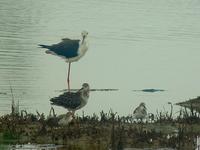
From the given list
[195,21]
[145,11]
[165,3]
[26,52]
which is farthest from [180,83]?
[165,3]

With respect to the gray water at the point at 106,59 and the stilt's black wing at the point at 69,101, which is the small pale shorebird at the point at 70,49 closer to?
the gray water at the point at 106,59

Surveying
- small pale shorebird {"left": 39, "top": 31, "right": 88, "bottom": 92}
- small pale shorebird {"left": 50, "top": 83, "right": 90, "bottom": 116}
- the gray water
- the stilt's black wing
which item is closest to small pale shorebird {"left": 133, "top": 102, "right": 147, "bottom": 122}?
small pale shorebird {"left": 50, "top": 83, "right": 90, "bottom": 116}

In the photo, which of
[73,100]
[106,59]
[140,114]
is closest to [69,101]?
[73,100]

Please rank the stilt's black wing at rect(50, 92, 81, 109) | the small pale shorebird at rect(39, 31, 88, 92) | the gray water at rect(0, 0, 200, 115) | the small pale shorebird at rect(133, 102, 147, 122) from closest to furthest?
the stilt's black wing at rect(50, 92, 81, 109)
the small pale shorebird at rect(133, 102, 147, 122)
the small pale shorebird at rect(39, 31, 88, 92)
the gray water at rect(0, 0, 200, 115)

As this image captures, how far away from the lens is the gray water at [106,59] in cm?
1619

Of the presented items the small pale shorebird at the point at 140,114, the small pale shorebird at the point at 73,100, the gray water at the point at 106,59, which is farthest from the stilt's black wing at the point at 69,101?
the gray water at the point at 106,59

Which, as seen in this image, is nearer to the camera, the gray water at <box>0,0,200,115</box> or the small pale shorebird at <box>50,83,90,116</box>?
the small pale shorebird at <box>50,83,90,116</box>

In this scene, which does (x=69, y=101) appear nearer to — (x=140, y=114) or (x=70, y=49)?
(x=140, y=114)

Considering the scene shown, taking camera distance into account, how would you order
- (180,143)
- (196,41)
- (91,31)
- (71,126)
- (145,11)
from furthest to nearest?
(145,11), (91,31), (196,41), (71,126), (180,143)

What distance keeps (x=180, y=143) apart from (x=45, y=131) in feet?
6.05

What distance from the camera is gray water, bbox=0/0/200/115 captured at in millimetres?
16188

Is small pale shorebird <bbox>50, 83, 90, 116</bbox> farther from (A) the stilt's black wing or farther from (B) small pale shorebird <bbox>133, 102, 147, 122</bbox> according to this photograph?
(B) small pale shorebird <bbox>133, 102, 147, 122</bbox>

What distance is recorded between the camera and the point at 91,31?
96.5 feet

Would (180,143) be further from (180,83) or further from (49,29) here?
(49,29)
